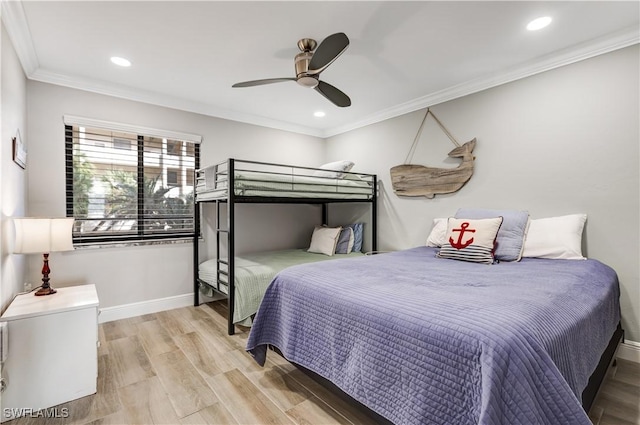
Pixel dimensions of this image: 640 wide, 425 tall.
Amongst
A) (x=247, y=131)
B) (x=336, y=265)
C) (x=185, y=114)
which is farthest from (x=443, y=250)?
(x=185, y=114)

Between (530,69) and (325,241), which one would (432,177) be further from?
(325,241)

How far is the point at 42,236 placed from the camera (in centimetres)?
199

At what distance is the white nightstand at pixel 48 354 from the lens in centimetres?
167

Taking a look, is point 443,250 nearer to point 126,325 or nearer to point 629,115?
point 629,115

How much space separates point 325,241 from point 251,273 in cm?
130

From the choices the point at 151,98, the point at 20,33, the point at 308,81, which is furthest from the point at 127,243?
the point at 308,81

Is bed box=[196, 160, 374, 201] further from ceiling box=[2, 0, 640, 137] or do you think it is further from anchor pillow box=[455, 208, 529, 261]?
anchor pillow box=[455, 208, 529, 261]

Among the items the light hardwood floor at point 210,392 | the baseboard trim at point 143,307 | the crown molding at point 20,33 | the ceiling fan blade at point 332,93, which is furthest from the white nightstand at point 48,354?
the ceiling fan blade at point 332,93

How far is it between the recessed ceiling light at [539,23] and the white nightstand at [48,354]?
3.40m

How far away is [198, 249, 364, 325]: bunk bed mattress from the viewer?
2.77 metres

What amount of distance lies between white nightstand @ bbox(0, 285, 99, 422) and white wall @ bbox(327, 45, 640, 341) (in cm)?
310

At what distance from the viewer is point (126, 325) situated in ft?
9.75

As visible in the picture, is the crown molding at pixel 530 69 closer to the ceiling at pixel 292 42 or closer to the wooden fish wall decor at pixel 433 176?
the ceiling at pixel 292 42

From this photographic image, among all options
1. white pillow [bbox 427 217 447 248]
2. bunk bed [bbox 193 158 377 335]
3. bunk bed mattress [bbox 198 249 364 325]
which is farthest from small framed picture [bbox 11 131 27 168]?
white pillow [bbox 427 217 447 248]
